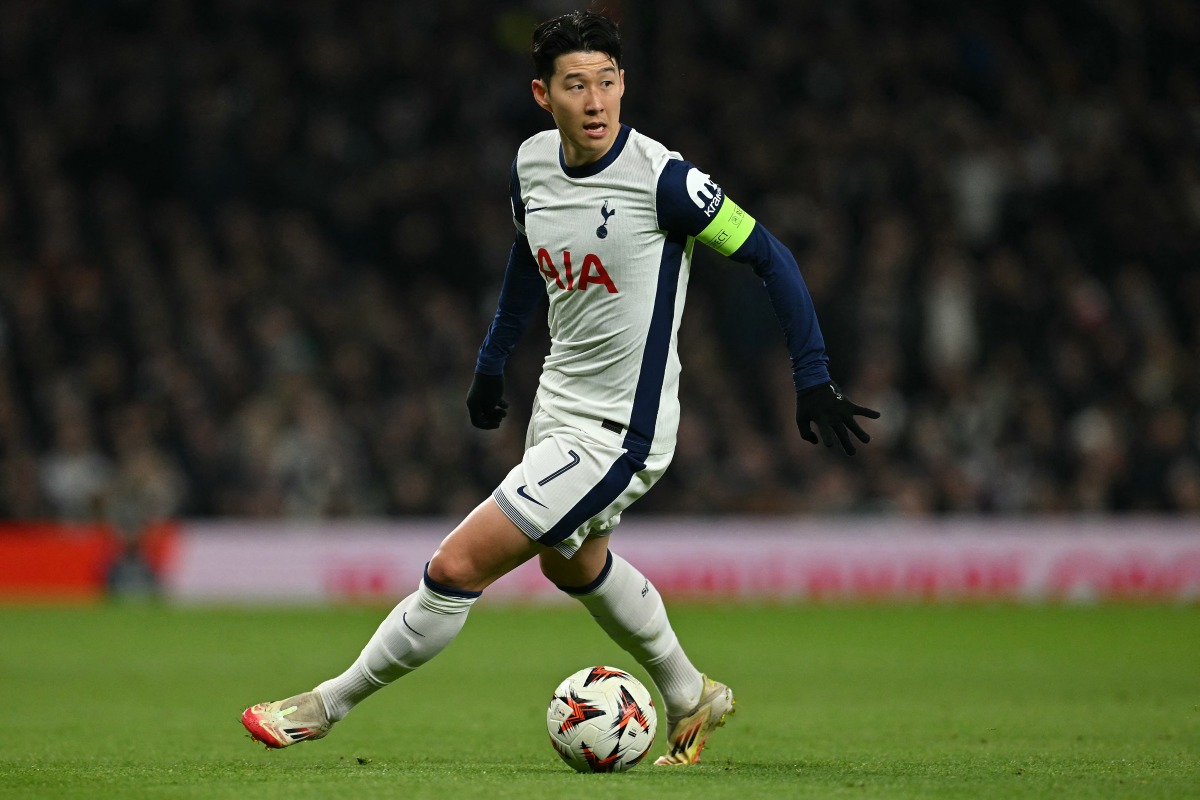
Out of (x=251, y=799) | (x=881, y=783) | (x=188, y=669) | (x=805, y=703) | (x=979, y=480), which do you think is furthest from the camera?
(x=979, y=480)

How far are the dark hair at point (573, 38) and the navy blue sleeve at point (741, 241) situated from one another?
42 centimetres

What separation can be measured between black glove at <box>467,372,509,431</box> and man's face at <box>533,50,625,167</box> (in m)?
1.10

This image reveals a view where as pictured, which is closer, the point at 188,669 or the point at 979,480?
the point at 188,669

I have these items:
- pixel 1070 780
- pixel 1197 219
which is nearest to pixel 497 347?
pixel 1070 780

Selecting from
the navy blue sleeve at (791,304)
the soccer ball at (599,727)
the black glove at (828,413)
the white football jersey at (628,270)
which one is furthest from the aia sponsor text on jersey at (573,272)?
the soccer ball at (599,727)

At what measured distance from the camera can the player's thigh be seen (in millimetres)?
5098

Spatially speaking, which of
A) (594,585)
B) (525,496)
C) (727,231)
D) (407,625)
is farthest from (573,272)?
(407,625)

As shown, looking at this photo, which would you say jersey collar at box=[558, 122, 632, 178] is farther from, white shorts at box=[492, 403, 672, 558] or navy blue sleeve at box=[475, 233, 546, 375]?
white shorts at box=[492, 403, 672, 558]

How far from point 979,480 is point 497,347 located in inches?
376

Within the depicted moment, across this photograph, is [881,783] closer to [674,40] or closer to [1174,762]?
[1174,762]

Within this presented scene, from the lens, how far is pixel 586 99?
502 cm

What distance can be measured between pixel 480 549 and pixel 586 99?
1.42m

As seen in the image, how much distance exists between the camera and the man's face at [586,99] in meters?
5.02

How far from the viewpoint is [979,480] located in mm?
14547
